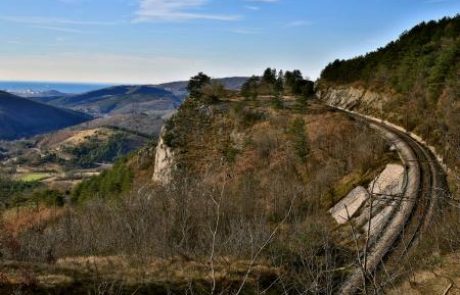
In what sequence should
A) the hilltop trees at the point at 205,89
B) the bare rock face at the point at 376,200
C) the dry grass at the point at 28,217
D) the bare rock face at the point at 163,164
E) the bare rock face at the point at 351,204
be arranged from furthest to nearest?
the hilltop trees at the point at 205,89
the dry grass at the point at 28,217
the bare rock face at the point at 163,164
the bare rock face at the point at 351,204
the bare rock face at the point at 376,200

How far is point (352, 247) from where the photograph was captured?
4628 cm

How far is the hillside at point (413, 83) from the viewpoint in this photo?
68000 mm

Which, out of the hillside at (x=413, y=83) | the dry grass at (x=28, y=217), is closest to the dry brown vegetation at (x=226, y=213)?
the dry grass at (x=28, y=217)

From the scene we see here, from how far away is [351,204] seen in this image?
5672cm

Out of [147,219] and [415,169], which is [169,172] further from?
[415,169]

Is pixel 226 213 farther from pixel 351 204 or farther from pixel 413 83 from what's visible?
pixel 413 83

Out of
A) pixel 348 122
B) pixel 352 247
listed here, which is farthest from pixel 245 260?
pixel 348 122

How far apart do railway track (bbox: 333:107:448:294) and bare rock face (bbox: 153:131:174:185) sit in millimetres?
54389

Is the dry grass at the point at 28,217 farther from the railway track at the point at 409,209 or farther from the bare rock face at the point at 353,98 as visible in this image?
the railway track at the point at 409,209

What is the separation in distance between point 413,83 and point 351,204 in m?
38.7

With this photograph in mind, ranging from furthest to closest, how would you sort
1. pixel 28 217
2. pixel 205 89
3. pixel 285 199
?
pixel 28 217, pixel 205 89, pixel 285 199

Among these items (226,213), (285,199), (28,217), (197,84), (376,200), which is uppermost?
(197,84)

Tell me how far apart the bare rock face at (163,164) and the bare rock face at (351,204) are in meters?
55.8

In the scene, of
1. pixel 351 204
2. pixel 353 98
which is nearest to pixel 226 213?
pixel 351 204
